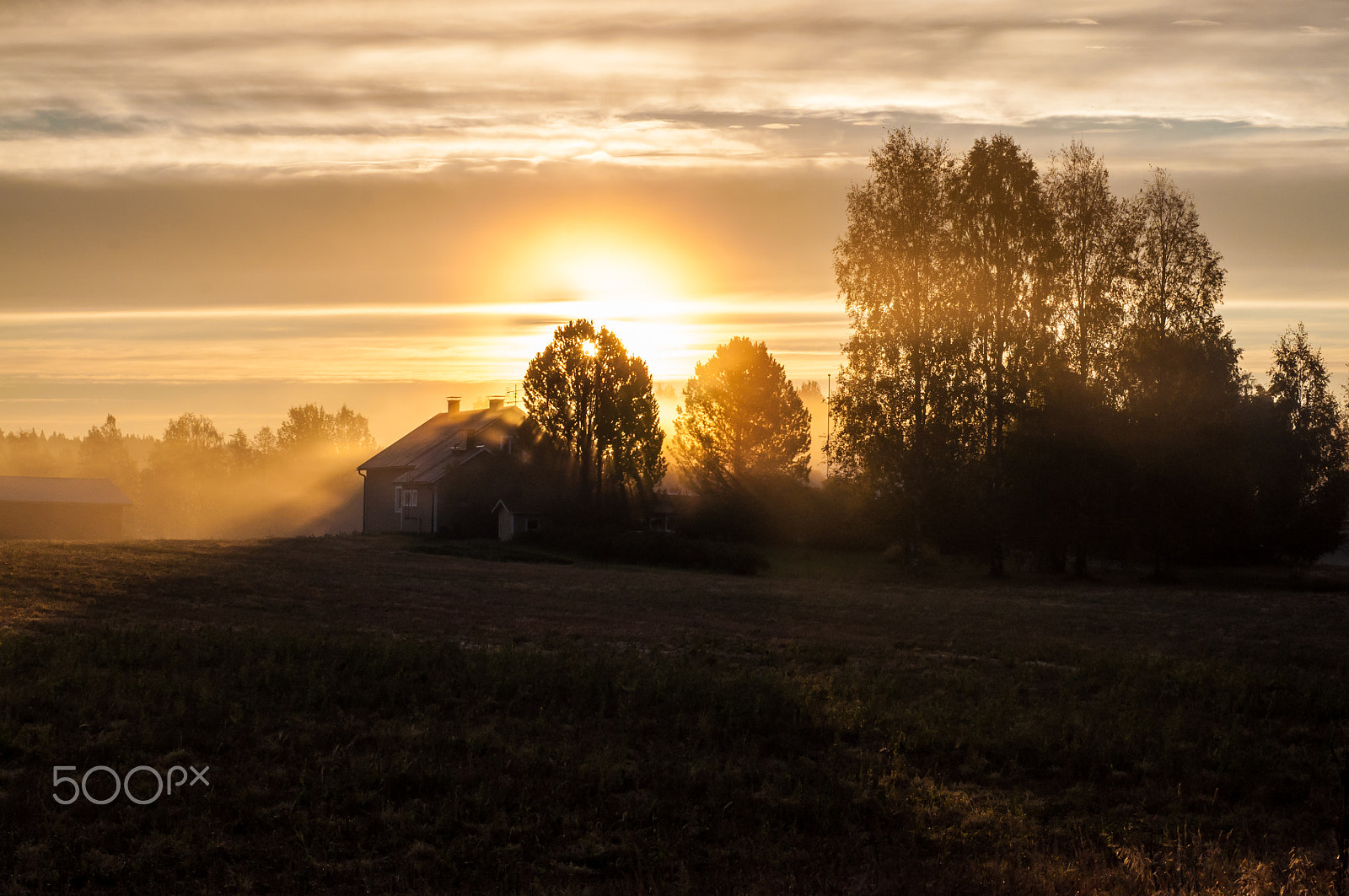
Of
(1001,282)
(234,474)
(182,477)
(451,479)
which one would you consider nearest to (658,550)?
(451,479)

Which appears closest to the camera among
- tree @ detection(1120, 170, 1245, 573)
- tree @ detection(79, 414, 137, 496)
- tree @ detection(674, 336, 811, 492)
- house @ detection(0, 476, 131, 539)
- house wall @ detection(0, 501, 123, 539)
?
tree @ detection(1120, 170, 1245, 573)

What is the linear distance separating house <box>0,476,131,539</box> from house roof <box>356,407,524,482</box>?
23185mm

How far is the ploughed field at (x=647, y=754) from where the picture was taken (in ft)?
30.0

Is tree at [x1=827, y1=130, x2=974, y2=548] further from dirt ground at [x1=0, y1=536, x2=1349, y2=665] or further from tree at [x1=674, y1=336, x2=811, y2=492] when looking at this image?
tree at [x1=674, y1=336, x2=811, y2=492]

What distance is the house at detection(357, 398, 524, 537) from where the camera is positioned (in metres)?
58.9

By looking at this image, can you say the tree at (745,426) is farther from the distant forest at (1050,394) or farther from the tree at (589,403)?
the distant forest at (1050,394)

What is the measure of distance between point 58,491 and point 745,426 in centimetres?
5065

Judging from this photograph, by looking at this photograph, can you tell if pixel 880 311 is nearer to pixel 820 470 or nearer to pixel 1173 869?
pixel 1173 869

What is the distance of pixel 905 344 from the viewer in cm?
4053

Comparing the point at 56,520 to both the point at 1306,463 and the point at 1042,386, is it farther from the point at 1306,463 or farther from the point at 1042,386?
the point at 1306,463

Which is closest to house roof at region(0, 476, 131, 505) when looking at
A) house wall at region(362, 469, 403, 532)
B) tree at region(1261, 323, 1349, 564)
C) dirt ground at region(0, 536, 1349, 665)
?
house wall at region(362, 469, 403, 532)

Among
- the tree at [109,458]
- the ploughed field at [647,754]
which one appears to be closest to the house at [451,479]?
the ploughed field at [647,754]

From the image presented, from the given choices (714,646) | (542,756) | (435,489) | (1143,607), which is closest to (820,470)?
(435,489)

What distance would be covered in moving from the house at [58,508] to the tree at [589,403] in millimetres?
38183
